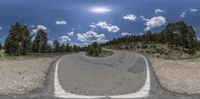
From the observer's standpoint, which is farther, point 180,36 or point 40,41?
point 40,41

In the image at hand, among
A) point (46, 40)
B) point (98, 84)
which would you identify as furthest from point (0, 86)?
point (46, 40)

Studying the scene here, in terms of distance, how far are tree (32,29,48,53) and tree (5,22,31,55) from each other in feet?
110

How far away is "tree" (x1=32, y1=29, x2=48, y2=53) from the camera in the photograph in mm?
136163

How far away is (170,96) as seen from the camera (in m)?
8.13

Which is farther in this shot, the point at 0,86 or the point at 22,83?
the point at 22,83

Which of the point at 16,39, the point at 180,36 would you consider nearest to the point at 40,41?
the point at 16,39

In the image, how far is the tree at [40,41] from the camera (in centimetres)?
13616

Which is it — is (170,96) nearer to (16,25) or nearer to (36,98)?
(36,98)

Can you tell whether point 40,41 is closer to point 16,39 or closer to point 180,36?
point 16,39

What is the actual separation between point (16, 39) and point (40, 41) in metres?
38.6

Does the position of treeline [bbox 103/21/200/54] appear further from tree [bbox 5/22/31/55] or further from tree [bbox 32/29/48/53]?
tree [bbox 32/29/48/53]

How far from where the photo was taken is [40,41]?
137375mm

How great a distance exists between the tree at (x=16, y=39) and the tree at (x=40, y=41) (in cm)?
3347

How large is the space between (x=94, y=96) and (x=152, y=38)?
15019cm
